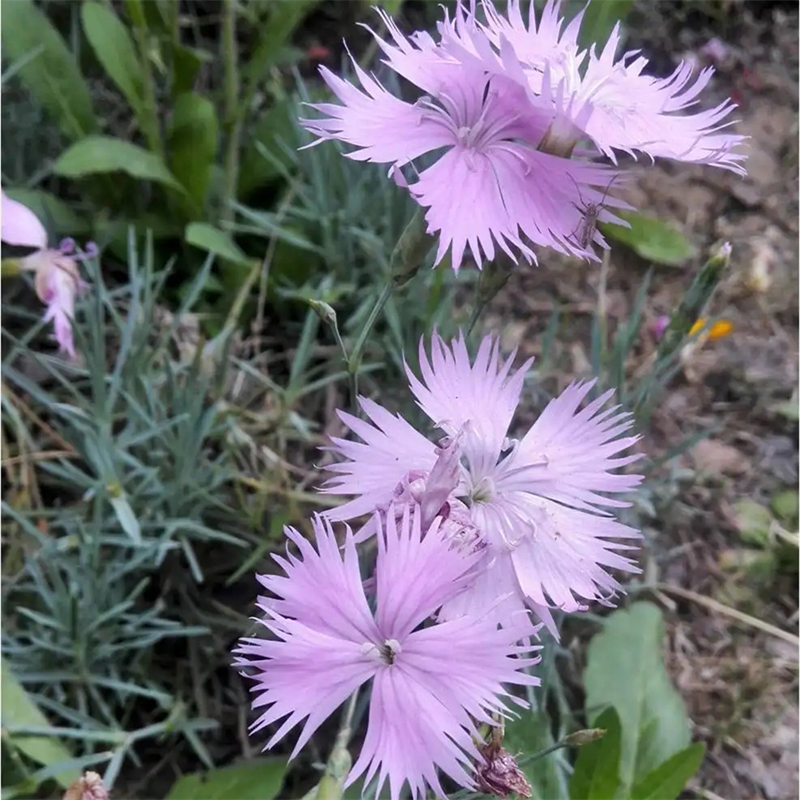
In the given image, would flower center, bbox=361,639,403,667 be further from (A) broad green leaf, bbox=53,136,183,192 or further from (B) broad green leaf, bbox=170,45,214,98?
(B) broad green leaf, bbox=170,45,214,98

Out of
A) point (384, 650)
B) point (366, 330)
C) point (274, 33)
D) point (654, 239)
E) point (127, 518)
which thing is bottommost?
point (127, 518)

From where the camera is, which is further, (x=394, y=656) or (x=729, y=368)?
(x=729, y=368)

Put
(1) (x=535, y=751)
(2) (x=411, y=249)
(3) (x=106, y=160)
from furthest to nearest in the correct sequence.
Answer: (3) (x=106, y=160) → (1) (x=535, y=751) → (2) (x=411, y=249)

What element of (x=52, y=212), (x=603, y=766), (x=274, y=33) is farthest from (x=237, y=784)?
(x=274, y=33)

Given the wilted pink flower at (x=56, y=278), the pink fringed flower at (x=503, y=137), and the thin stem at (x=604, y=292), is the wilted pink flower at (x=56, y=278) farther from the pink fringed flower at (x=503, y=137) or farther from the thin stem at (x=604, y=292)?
the thin stem at (x=604, y=292)

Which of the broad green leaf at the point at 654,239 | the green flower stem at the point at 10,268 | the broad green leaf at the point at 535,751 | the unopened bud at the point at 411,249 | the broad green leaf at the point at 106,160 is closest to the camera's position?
the unopened bud at the point at 411,249

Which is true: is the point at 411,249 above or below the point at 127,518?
above

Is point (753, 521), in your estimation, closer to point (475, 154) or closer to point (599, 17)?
point (599, 17)

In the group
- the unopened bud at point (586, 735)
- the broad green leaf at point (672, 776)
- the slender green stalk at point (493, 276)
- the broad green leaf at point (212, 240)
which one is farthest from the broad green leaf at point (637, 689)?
the broad green leaf at point (212, 240)
